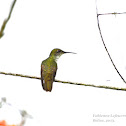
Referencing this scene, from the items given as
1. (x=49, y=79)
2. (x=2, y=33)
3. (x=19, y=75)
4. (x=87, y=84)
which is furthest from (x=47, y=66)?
(x=2, y=33)

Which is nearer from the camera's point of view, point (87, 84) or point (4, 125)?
point (87, 84)

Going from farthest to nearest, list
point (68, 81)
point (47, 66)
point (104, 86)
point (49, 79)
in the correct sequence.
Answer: point (47, 66), point (49, 79), point (68, 81), point (104, 86)

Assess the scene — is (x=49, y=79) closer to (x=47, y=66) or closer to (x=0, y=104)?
(x=47, y=66)

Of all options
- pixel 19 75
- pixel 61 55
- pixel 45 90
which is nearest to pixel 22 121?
pixel 19 75

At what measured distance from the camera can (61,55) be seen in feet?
17.4

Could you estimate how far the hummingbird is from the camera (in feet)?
14.3

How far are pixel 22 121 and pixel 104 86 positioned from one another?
1147 millimetres

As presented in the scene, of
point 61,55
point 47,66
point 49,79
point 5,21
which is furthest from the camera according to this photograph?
point 61,55

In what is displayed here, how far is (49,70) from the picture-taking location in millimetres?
4555

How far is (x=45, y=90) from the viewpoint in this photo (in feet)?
14.5

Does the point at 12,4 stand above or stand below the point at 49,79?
above

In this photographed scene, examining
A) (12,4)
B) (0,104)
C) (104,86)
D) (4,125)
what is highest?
(12,4)

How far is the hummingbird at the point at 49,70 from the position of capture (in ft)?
14.3

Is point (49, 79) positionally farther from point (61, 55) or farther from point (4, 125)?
point (4, 125)
